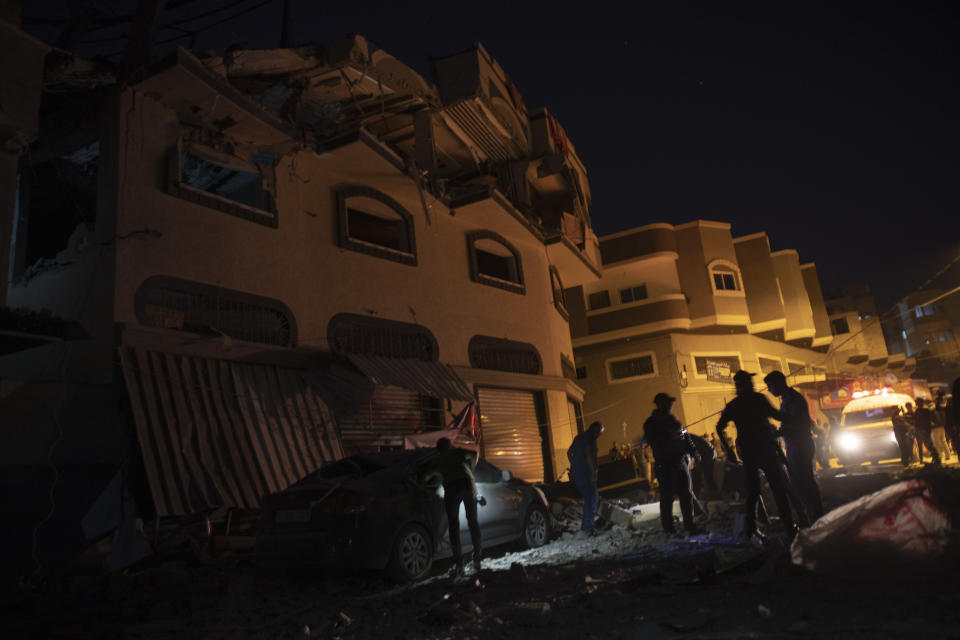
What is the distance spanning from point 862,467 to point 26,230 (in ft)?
65.1

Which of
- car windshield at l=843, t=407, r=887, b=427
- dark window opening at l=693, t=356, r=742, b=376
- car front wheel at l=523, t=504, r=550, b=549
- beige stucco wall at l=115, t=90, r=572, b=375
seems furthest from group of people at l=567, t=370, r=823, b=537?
dark window opening at l=693, t=356, r=742, b=376

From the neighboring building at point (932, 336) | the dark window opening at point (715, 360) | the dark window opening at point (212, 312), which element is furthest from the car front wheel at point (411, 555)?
the neighboring building at point (932, 336)

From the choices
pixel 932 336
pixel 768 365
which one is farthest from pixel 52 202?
pixel 932 336

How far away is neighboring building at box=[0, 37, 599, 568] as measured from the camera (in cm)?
955

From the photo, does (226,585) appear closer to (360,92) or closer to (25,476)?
(25,476)

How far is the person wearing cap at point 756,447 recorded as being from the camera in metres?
7.33

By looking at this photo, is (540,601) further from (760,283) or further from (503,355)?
(760,283)

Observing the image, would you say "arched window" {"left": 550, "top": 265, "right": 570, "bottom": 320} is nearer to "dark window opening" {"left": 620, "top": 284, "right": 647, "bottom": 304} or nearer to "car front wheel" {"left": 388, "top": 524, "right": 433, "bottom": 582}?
"dark window opening" {"left": 620, "top": 284, "right": 647, "bottom": 304}

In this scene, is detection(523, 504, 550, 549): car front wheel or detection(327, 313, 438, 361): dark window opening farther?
detection(327, 313, 438, 361): dark window opening

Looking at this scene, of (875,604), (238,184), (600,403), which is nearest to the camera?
(875,604)

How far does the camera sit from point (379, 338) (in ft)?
44.0

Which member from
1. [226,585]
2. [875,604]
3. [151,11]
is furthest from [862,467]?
[151,11]

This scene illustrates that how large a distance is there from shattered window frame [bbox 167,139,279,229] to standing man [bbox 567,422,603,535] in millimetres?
6806

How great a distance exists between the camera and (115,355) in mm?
9383
